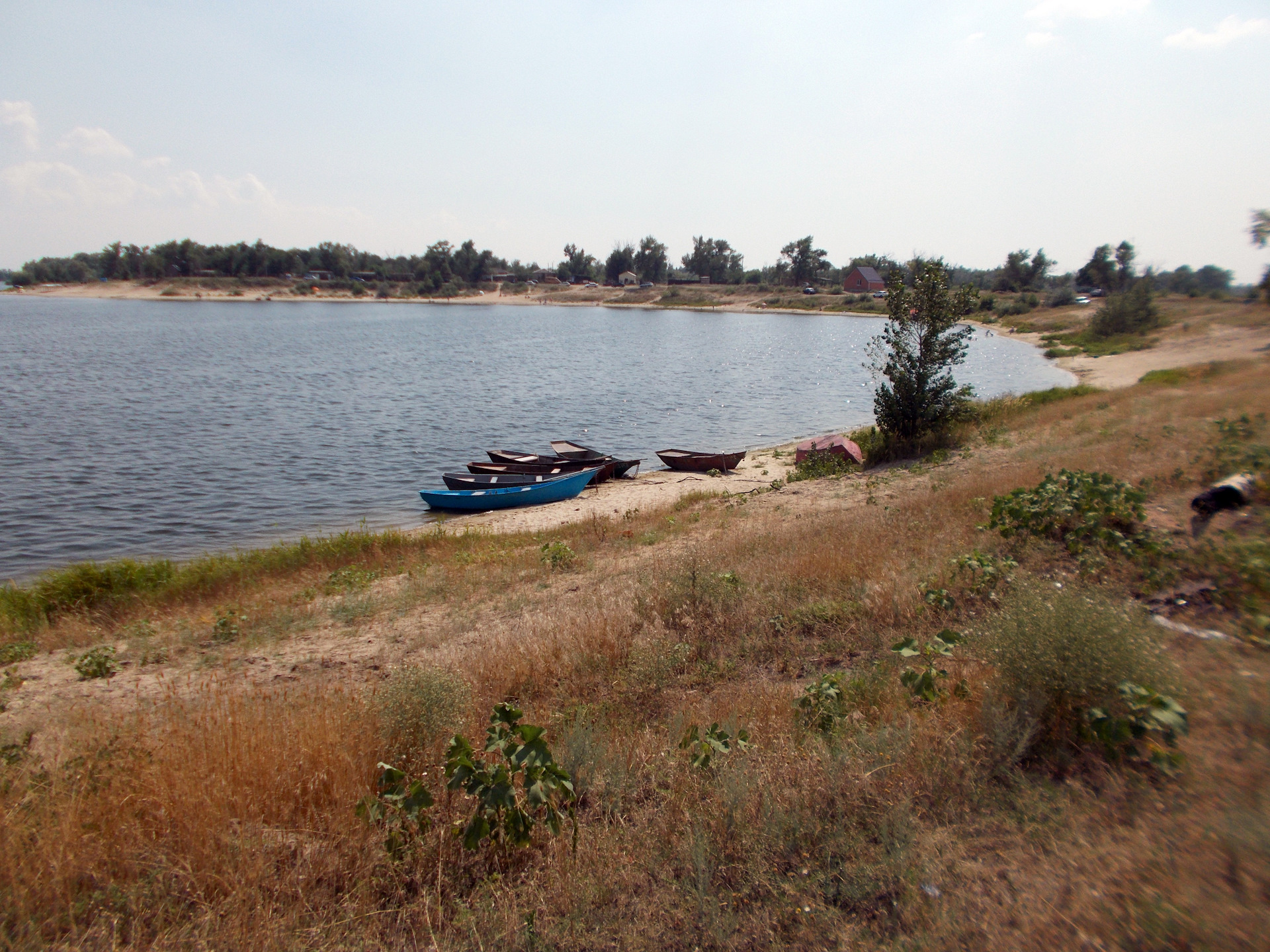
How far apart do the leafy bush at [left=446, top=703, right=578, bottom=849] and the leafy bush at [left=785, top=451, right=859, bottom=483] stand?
16630 mm

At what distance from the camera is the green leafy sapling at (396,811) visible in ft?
12.7

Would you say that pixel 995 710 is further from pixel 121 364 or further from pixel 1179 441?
pixel 121 364

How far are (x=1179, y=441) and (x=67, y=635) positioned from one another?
1857 cm

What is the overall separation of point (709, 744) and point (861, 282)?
139 metres

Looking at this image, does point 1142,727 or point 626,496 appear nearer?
point 1142,727

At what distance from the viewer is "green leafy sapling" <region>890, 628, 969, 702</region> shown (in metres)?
4.71

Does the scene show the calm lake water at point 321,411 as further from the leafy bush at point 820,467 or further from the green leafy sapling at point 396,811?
the green leafy sapling at point 396,811

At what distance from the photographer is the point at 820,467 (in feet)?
67.5

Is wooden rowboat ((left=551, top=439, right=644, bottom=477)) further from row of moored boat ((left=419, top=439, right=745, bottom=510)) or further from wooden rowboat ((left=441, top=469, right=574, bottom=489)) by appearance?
wooden rowboat ((left=441, top=469, right=574, bottom=489))

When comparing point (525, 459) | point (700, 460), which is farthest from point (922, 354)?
point (525, 459)

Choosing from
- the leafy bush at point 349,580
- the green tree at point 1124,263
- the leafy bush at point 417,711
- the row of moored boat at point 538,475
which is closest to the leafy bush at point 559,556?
the leafy bush at point 349,580

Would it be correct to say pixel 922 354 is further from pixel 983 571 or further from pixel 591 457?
pixel 983 571

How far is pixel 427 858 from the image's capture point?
3877mm

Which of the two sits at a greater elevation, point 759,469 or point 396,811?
point 396,811
